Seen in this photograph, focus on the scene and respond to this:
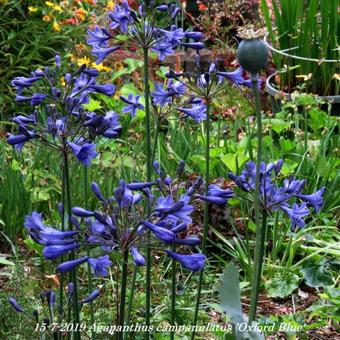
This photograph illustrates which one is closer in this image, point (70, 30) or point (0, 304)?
point (0, 304)

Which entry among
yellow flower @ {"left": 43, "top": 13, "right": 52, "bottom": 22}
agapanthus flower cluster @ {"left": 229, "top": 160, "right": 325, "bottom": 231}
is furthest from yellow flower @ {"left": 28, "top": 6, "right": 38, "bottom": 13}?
agapanthus flower cluster @ {"left": 229, "top": 160, "right": 325, "bottom": 231}

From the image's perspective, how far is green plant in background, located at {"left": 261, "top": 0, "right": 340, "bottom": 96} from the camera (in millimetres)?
4418

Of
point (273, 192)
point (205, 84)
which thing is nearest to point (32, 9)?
point (205, 84)

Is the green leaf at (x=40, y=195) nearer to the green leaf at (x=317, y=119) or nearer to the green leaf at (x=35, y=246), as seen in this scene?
the green leaf at (x=35, y=246)

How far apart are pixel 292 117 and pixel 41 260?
5.75 feet

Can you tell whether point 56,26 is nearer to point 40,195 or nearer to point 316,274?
point 40,195

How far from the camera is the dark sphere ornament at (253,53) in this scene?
50.3 inches

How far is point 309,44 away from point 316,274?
2179mm

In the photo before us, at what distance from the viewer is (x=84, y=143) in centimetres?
173

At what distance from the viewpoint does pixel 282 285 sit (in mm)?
2699

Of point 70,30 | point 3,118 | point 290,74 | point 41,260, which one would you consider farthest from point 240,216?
point 70,30

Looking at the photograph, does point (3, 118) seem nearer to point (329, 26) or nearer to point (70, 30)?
point (70, 30)

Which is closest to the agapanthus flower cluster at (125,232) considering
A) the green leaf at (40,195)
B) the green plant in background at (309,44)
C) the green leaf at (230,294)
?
the green leaf at (230,294)

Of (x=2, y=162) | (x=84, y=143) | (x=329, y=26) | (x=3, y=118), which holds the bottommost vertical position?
(x=3, y=118)
